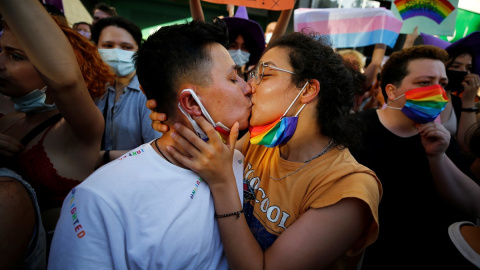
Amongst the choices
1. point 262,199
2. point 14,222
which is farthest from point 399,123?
point 14,222

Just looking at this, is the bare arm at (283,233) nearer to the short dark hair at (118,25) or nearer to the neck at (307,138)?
the neck at (307,138)

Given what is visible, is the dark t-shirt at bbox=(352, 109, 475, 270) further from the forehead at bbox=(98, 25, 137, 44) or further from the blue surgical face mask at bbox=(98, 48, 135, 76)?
the forehead at bbox=(98, 25, 137, 44)

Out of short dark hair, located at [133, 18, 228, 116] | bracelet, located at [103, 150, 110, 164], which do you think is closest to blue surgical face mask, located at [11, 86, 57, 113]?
bracelet, located at [103, 150, 110, 164]

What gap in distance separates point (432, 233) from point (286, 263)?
5.90 feet

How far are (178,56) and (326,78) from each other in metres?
1.02

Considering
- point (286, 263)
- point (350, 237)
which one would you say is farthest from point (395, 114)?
point (286, 263)

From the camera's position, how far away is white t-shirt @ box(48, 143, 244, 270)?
1.12m

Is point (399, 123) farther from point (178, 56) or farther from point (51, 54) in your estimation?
point (51, 54)

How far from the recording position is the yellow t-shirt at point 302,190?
4.35 feet

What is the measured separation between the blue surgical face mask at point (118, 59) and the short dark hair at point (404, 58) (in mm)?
3050

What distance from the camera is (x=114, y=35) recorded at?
2.93m

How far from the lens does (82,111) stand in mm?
1465

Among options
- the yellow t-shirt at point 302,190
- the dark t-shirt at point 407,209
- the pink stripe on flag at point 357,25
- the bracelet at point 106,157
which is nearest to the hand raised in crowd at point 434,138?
the dark t-shirt at point 407,209

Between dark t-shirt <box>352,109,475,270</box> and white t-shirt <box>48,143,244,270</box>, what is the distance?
62.6 inches
